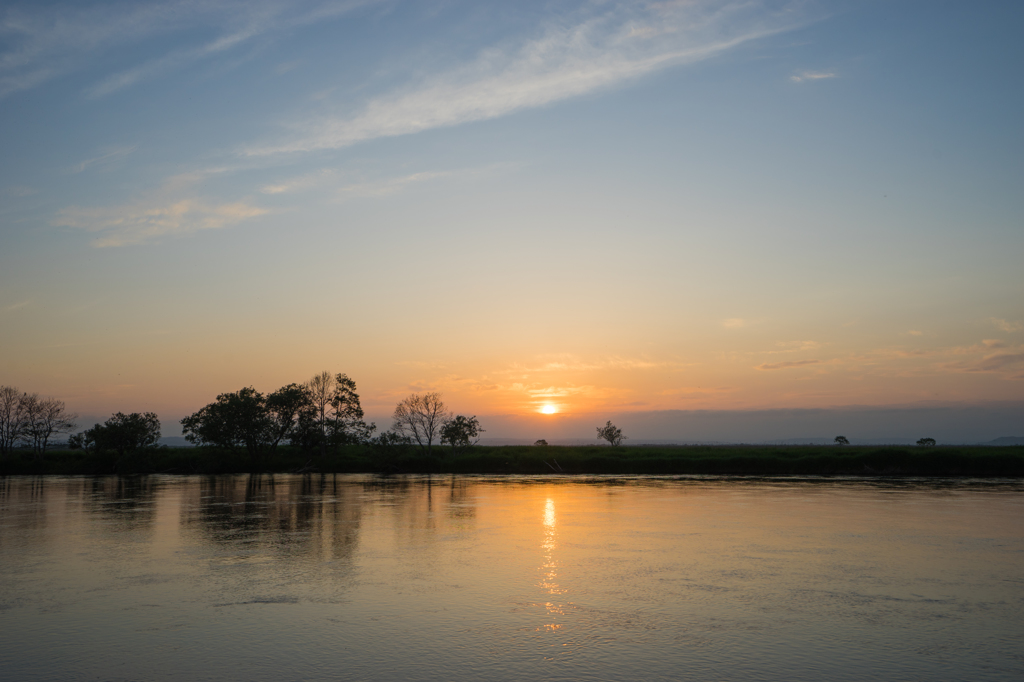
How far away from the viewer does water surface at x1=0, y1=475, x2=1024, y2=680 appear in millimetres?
10875

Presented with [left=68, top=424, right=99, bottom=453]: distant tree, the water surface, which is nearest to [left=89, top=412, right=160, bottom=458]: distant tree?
[left=68, top=424, right=99, bottom=453]: distant tree

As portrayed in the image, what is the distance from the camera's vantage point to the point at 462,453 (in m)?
87.4

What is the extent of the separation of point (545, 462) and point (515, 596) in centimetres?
6275

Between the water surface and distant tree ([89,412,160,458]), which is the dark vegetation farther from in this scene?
the water surface

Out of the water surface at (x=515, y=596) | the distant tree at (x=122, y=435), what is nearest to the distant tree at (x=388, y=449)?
the distant tree at (x=122, y=435)

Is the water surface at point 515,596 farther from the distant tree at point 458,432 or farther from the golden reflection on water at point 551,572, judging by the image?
the distant tree at point 458,432

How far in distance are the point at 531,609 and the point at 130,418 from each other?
281 feet

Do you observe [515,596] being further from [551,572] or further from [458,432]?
[458,432]

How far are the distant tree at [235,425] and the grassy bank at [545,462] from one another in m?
1.56

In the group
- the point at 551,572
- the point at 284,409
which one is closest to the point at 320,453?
the point at 284,409

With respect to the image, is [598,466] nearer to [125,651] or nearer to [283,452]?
[283,452]

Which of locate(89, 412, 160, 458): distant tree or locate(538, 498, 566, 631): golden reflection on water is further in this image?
locate(89, 412, 160, 458): distant tree

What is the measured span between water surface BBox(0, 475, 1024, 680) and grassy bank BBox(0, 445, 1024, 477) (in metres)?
36.2

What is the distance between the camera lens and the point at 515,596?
15.3m
